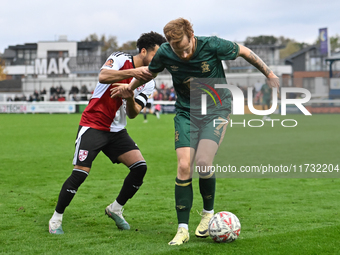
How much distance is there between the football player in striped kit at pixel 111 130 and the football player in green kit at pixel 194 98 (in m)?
0.33

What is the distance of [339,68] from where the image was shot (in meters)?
58.1

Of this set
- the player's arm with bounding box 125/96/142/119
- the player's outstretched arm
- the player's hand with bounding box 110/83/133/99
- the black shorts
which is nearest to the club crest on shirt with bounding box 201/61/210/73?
the player's outstretched arm

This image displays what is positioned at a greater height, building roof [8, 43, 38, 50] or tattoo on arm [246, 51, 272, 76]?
building roof [8, 43, 38, 50]

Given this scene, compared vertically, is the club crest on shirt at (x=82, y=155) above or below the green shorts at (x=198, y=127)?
below

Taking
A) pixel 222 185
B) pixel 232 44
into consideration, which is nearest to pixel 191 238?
pixel 232 44

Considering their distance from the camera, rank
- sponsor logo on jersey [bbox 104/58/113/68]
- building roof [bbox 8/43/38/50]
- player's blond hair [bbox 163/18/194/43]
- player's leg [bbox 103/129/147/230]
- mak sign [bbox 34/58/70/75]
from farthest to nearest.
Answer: building roof [bbox 8/43/38/50]
mak sign [bbox 34/58/70/75]
player's leg [bbox 103/129/147/230]
sponsor logo on jersey [bbox 104/58/113/68]
player's blond hair [bbox 163/18/194/43]

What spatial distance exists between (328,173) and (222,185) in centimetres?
276

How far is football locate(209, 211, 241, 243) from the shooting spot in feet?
14.8

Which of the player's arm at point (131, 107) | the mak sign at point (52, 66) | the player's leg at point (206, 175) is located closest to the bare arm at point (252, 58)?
the player's leg at point (206, 175)

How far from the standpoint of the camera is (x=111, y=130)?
5.32 m

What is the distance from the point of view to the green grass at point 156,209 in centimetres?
443

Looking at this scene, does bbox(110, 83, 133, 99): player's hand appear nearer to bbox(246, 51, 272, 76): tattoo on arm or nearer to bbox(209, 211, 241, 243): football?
bbox(246, 51, 272, 76): tattoo on arm

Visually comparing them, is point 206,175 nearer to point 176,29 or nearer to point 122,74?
point 122,74

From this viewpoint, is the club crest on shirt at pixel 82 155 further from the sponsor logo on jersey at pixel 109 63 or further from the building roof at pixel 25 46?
the building roof at pixel 25 46
